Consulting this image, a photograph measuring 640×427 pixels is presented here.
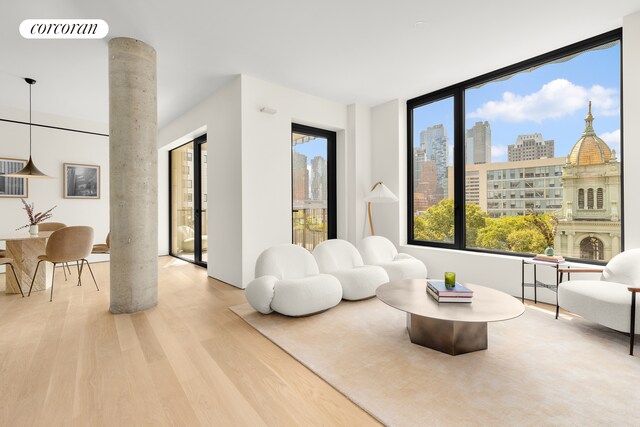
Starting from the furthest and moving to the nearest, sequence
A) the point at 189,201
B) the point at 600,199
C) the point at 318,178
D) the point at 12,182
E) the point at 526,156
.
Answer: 1. the point at 189,201
2. the point at 318,178
3. the point at 12,182
4. the point at 526,156
5. the point at 600,199

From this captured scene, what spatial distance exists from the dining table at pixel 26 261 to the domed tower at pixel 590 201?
666 centimetres

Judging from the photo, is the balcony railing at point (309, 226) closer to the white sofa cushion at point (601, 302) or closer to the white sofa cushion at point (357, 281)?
the white sofa cushion at point (357, 281)

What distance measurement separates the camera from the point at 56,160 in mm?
5852

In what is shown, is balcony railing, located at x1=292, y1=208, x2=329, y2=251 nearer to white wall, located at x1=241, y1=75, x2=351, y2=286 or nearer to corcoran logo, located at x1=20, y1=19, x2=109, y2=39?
white wall, located at x1=241, y1=75, x2=351, y2=286

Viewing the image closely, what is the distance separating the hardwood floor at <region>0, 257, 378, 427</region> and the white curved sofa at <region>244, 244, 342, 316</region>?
1.09 feet

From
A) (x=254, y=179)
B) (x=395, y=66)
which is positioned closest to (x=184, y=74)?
(x=254, y=179)

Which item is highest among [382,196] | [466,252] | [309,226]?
[382,196]

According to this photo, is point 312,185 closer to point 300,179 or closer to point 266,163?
point 300,179

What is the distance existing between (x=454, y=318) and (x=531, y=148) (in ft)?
10.1

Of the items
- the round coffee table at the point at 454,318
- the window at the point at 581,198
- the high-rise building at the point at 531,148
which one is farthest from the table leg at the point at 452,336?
the high-rise building at the point at 531,148

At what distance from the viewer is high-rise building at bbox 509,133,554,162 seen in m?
3.91

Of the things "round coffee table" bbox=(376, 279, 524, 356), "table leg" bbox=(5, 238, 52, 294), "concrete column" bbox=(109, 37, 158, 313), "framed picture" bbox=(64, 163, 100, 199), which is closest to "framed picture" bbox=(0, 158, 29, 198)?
"framed picture" bbox=(64, 163, 100, 199)

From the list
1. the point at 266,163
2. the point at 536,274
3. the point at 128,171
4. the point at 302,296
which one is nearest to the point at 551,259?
the point at 536,274

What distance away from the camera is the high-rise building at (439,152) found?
16.1ft
